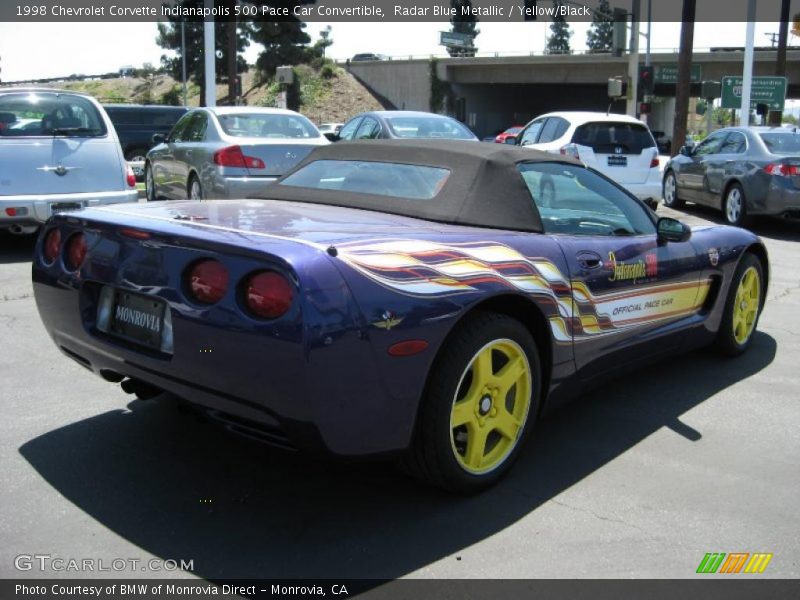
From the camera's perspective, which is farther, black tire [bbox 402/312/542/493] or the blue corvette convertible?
black tire [bbox 402/312/542/493]

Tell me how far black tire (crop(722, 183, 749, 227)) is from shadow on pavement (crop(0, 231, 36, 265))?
9.15 meters

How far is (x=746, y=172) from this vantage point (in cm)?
1176

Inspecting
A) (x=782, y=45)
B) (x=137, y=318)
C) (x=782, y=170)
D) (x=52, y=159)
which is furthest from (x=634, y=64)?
(x=137, y=318)

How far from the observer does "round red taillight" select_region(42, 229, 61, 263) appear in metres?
3.59

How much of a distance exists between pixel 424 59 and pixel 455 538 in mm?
63731

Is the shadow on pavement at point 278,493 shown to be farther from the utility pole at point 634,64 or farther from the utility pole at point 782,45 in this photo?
the utility pole at point 782,45

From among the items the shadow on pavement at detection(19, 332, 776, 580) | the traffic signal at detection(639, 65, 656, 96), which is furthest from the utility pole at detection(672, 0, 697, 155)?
the shadow on pavement at detection(19, 332, 776, 580)

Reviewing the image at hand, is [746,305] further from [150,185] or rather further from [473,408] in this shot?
[150,185]

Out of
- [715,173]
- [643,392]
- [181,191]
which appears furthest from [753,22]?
[643,392]

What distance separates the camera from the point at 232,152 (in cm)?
984

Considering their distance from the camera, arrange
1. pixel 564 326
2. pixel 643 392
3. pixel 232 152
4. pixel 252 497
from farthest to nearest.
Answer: pixel 232 152
pixel 643 392
pixel 564 326
pixel 252 497

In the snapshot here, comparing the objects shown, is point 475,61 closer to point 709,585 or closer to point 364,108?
point 364,108

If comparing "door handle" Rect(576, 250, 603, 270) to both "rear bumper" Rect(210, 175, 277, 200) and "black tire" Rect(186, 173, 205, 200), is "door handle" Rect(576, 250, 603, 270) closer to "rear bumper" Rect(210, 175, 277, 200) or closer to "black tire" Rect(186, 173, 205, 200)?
"rear bumper" Rect(210, 175, 277, 200)

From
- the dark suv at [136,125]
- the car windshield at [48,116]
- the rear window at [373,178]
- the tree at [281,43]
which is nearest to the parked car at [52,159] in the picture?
the car windshield at [48,116]
